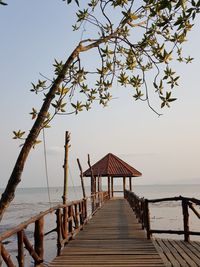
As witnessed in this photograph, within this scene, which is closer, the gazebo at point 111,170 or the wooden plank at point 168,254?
the wooden plank at point 168,254

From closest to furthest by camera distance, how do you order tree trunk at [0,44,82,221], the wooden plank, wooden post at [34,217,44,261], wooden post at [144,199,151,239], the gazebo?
tree trunk at [0,44,82,221] < wooden post at [34,217,44,261] < the wooden plank < wooden post at [144,199,151,239] < the gazebo

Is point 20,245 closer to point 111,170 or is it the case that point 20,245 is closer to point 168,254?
point 168,254

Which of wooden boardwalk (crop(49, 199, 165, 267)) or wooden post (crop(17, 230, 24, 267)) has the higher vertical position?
wooden post (crop(17, 230, 24, 267))

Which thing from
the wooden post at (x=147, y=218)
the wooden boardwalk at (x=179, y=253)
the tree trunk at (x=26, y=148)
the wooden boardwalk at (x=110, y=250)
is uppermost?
the tree trunk at (x=26, y=148)

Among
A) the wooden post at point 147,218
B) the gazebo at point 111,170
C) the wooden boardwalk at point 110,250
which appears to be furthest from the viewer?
the gazebo at point 111,170

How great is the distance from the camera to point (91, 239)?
981 centimetres

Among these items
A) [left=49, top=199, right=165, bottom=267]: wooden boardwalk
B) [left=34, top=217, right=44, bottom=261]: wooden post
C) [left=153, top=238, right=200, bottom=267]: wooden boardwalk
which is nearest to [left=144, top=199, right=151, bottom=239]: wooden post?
[left=49, top=199, right=165, bottom=267]: wooden boardwalk

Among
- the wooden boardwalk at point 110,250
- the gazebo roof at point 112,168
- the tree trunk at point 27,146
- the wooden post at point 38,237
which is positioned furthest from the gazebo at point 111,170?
the tree trunk at point 27,146

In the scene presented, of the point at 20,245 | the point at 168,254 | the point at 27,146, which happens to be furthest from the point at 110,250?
the point at 27,146

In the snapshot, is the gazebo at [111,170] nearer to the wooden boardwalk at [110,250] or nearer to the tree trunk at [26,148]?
the wooden boardwalk at [110,250]

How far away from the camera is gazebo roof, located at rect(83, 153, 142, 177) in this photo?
30719 mm

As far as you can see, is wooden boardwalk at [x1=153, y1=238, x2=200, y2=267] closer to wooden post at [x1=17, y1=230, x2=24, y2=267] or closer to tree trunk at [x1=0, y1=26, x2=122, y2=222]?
wooden post at [x1=17, y1=230, x2=24, y2=267]

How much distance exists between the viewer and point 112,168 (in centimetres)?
3145

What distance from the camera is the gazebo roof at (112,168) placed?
101ft
